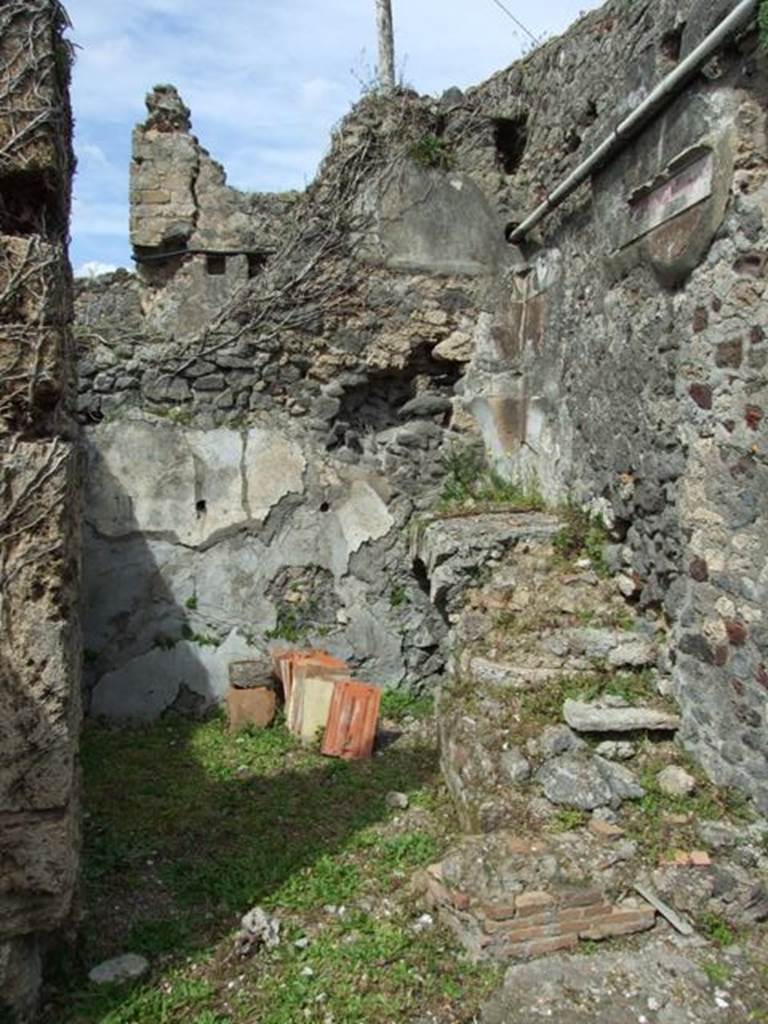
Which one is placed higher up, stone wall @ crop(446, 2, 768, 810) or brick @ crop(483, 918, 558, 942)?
stone wall @ crop(446, 2, 768, 810)

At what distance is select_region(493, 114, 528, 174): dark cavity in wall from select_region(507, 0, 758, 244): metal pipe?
0.89 m

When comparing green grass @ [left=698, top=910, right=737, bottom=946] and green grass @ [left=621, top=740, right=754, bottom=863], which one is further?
green grass @ [left=621, top=740, right=754, bottom=863]

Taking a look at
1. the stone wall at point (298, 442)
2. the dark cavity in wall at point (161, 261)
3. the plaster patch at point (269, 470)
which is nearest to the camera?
the stone wall at point (298, 442)

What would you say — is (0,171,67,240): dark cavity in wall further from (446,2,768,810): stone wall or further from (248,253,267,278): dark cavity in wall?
(248,253,267,278): dark cavity in wall

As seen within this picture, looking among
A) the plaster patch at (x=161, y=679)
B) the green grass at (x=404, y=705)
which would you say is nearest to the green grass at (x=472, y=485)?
the green grass at (x=404, y=705)

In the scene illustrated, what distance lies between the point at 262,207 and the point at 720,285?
7088 millimetres

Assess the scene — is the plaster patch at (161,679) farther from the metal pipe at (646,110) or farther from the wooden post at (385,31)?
the wooden post at (385,31)

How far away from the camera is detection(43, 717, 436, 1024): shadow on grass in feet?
10.4

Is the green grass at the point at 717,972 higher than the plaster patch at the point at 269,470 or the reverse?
the reverse

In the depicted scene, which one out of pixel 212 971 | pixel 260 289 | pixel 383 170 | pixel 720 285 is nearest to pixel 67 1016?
pixel 212 971

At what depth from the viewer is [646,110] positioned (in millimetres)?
4160

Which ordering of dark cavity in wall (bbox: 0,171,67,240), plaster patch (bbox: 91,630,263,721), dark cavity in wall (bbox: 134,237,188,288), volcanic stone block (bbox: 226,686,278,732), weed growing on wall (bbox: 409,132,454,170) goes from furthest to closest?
1. dark cavity in wall (bbox: 134,237,188,288)
2. weed growing on wall (bbox: 409,132,454,170)
3. plaster patch (bbox: 91,630,263,721)
4. volcanic stone block (bbox: 226,686,278,732)
5. dark cavity in wall (bbox: 0,171,67,240)

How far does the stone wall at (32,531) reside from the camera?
2551mm

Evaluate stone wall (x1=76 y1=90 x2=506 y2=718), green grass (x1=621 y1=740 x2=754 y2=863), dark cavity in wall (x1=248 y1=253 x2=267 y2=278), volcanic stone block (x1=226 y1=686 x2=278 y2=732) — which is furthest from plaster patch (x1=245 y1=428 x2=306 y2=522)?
dark cavity in wall (x1=248 y1=253 x2=267 y2=278)
